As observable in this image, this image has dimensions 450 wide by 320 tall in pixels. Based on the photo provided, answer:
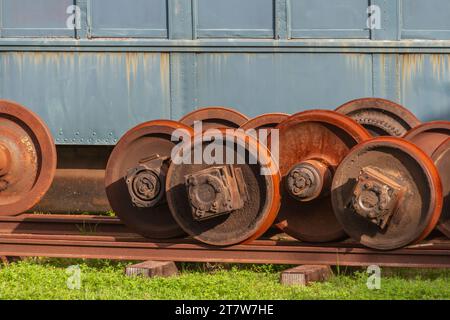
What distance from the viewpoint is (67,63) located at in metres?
10.8

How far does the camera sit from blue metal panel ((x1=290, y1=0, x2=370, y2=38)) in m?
10.5

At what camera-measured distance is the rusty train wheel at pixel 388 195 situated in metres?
7.18

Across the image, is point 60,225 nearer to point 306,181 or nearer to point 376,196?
point 306,181

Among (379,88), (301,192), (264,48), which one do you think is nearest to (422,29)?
(379,88)

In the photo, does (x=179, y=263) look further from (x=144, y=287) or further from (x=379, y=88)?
(x=379, y=88)

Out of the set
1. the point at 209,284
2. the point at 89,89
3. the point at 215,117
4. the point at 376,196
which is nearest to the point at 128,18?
the point at 89,89

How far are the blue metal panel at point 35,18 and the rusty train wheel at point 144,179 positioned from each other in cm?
282

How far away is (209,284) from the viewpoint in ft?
23.5

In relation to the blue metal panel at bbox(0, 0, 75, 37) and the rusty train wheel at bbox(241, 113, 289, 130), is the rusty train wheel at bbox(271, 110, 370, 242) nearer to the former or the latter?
the rusty train wheel at bbox(241, 113, 289, 130)

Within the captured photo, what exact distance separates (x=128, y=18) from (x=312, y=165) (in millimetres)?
3836

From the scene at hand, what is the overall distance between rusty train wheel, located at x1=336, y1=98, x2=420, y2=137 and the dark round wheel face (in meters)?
1.73

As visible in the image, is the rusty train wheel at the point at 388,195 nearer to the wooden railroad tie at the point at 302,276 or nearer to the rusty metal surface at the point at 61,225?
the wooden railroad tie at the point at 302,276

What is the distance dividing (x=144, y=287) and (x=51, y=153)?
2283 mm

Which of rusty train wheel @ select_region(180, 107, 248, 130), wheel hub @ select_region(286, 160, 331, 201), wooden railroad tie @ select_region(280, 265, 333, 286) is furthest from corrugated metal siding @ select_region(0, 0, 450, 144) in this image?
wooden railroad tie @ select_region(280, 265, 333, 286)
